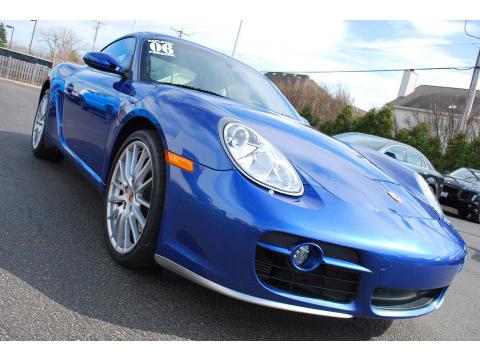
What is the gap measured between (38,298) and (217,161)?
0.89m

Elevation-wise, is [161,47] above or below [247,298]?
above

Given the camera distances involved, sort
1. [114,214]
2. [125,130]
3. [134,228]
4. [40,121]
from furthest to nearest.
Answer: [40,121] → [125,130] → [114,214] → [134,228]

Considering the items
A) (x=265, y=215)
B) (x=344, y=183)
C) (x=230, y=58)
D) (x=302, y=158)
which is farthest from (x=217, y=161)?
(x=230, y=58)

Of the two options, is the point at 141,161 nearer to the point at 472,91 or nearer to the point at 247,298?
the point at 247,298

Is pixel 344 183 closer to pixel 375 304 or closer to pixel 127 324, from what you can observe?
pixel 375 304

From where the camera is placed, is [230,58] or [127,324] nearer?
[127,324]

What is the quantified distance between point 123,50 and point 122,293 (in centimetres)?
215

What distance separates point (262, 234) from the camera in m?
1.70

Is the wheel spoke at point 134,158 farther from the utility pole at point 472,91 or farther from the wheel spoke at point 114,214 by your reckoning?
the utility pole at point 472,91

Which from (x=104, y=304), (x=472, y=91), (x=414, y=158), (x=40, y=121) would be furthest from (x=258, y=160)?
(x=472, y=91)

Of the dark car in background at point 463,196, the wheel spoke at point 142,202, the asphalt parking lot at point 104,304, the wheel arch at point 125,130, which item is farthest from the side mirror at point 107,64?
the dark car in background at point 463,196

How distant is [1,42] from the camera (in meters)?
76.7
